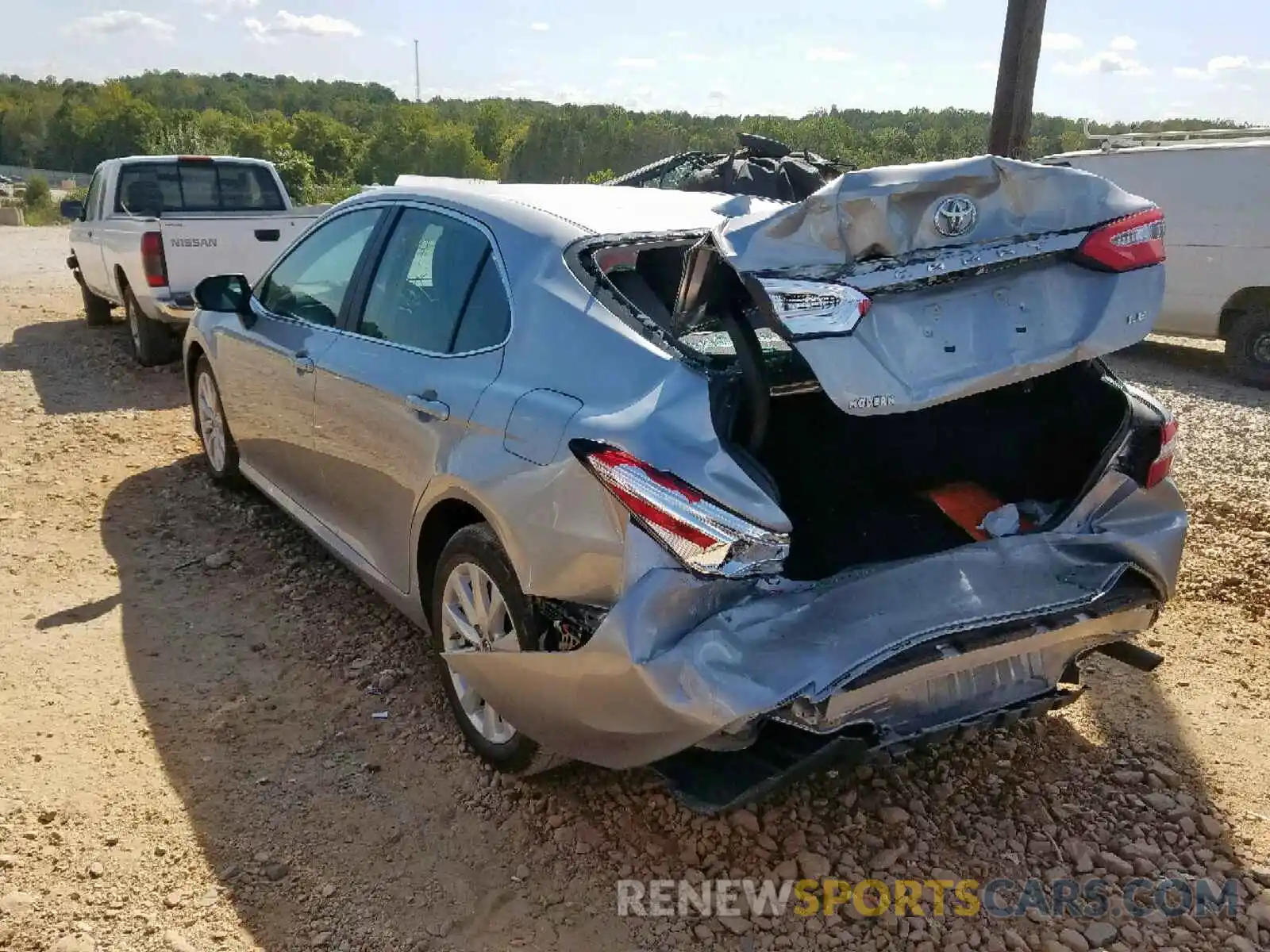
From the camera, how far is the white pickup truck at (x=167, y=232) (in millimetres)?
8367

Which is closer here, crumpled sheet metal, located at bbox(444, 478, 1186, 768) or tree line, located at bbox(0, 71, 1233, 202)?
crumpled sheet metal, located at bbox(444, 478, 1186, 768)

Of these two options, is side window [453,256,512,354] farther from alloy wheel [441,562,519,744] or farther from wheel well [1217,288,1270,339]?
wheel well [1217,288,1270,339]

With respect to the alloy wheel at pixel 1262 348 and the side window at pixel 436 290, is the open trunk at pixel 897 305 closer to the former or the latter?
the side window at pixel 436 290

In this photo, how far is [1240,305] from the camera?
9.59 m

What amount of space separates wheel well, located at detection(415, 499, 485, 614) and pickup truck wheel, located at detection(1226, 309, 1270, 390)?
8.70 metres

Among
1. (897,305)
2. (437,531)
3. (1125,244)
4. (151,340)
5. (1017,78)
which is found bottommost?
(151,340)

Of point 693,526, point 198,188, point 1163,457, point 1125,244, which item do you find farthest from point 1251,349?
point 198,188

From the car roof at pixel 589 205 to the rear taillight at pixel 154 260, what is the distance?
203 inches

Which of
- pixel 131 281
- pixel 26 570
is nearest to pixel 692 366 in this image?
pixel 26 570

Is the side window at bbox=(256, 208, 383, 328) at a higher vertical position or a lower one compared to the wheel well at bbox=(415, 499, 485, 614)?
higher

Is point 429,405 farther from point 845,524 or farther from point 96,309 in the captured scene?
point 96,309

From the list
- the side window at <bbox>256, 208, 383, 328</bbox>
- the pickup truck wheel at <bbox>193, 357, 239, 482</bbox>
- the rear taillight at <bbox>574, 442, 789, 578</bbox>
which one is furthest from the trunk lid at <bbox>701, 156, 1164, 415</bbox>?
the pickup truck wheel at <bbox>193, 357, 239, 482</bbox>

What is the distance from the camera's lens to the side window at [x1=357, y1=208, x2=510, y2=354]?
10.6 ft

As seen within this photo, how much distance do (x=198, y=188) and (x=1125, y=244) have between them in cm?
940
